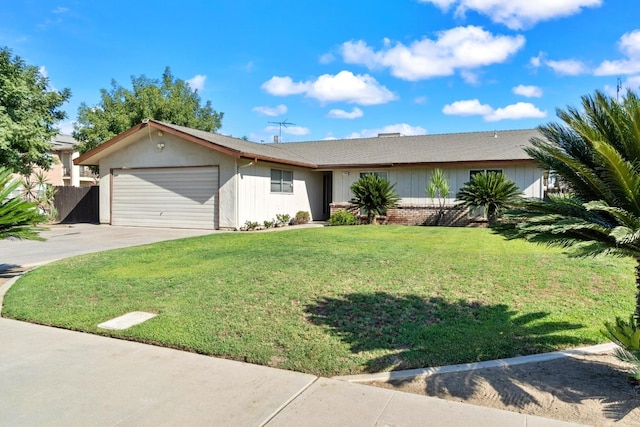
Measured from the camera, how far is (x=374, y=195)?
57.7 ft

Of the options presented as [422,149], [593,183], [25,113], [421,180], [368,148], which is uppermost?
[25,113]

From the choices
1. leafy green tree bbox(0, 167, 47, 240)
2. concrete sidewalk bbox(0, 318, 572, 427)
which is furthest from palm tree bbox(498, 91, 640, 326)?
leafy green tree bbox(0, 167, 47, 240)

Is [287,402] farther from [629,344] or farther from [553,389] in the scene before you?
[629,344]

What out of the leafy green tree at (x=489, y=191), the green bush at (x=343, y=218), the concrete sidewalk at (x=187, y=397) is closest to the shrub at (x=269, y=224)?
the green bush at (x=343, y=218)

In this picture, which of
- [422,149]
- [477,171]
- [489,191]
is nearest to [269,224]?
[422,149]

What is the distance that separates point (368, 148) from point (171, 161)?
1036cm

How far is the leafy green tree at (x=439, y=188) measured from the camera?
1795 cm

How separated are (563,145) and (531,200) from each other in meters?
0.55

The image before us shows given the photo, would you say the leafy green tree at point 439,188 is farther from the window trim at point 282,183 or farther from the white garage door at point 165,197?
the white garage door at point 165,197

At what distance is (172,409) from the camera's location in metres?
3.12

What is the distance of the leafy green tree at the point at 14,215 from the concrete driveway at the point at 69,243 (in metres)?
0.41

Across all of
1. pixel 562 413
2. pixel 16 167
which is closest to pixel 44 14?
pixel 16 167

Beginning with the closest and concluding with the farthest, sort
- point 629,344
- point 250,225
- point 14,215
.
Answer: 1. point 629,344
2. point 14,215
3. point 250,225

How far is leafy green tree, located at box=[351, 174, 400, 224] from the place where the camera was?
17625 mm
